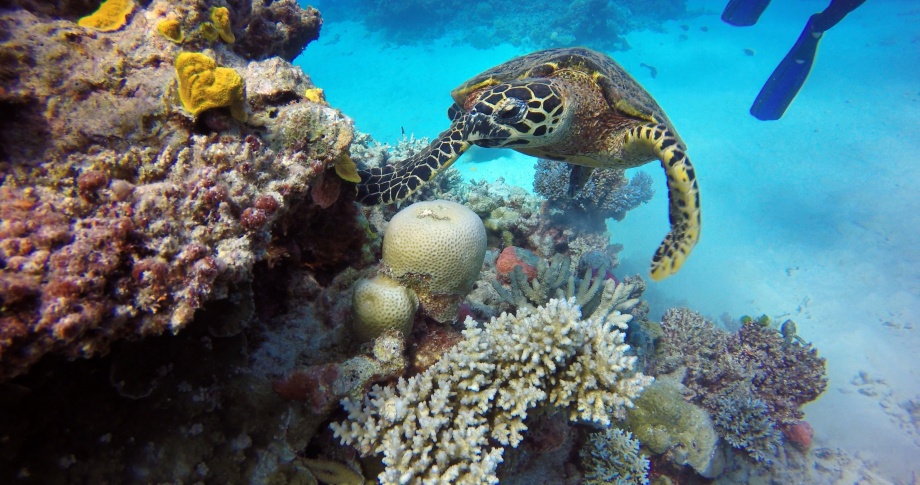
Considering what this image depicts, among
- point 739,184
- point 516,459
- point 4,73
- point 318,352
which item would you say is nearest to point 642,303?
point 516,459

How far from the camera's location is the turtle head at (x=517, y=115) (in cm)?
369

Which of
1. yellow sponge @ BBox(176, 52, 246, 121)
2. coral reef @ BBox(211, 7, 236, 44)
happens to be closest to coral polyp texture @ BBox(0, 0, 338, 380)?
yellow sponge @ BBox(176, 52, 246, 121)

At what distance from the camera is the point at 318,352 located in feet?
7.57

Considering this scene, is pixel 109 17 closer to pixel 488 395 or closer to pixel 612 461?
pixel 488 395

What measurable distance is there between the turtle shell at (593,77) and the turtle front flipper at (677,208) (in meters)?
0.63

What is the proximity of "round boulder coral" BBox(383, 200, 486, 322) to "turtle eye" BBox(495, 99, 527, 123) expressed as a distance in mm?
1423

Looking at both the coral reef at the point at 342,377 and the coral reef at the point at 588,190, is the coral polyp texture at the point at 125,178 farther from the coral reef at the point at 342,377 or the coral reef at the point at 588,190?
the coral reef at the point at 588,190

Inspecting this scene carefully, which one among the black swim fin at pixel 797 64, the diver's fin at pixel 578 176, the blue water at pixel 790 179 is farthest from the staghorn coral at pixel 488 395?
the black swim fin at pixel 797 64

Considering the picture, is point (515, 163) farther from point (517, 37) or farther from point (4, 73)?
point (517, 37)

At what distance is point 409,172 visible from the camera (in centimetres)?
357

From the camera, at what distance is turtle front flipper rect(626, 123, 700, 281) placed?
3328 mm

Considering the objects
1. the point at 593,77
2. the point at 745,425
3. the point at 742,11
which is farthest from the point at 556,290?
the point at 742,11

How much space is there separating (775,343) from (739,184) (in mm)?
10797

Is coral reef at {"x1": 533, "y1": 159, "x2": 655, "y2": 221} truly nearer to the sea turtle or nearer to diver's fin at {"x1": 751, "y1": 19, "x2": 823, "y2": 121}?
the sea turtle
